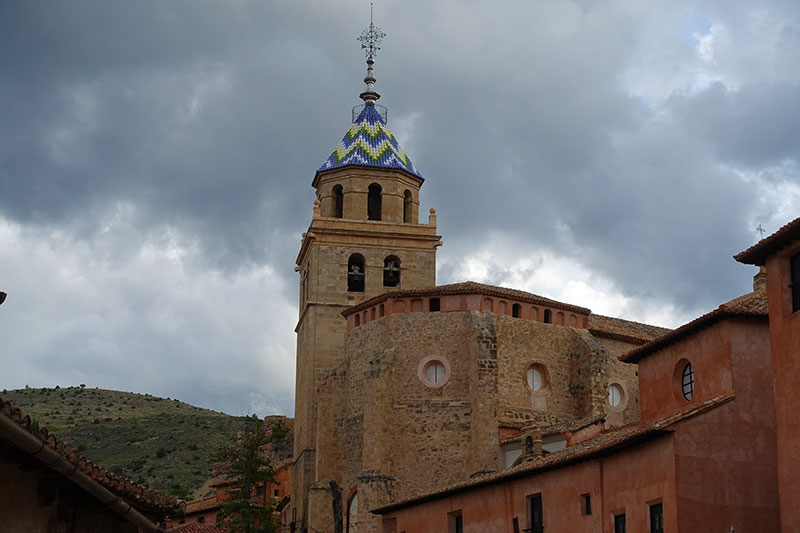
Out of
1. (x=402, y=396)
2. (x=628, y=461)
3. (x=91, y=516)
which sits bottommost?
(x=91, y=516)

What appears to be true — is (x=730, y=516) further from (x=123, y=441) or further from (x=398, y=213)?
(x=123, y=441)

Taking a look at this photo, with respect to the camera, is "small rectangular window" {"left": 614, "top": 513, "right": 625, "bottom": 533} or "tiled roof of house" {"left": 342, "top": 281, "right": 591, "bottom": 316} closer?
"small rectangular window" {"left": 614, "top": 513, "right": 625, "bottom": 533}

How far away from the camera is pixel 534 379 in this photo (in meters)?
44.2

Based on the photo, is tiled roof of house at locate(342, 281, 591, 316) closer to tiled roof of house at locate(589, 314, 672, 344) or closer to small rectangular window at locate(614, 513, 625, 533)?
tiled roof of house at locate(589, 314, 672, 344)

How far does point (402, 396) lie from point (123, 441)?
4097 centimetres

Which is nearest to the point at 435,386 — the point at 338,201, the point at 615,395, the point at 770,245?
the point at 615,395

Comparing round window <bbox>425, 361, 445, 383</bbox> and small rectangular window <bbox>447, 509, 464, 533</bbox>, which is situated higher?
round window <bbox>425, 361, 445, 383</bbox>

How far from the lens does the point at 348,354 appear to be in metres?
45.3

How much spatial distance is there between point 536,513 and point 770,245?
953 centimetres

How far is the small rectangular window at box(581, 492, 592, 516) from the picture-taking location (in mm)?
25411

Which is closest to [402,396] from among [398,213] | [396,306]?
[396,306]

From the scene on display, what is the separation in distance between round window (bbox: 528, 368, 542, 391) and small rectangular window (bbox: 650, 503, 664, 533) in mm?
20866

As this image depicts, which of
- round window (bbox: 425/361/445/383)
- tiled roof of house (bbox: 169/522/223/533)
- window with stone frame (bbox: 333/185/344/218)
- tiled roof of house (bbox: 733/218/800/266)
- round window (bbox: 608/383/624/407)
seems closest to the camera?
tiled roof of house (bbox: 733/218/800/266)

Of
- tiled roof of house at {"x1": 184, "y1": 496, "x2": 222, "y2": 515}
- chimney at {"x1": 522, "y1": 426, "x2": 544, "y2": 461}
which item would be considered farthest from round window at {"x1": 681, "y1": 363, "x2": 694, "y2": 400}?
tiled roof of house at {"x1": 184, "y1": 496, "x2": 222, "y2": 515}
